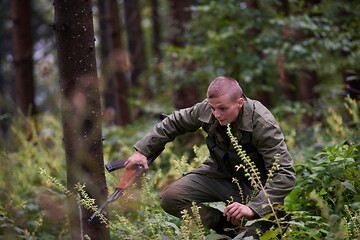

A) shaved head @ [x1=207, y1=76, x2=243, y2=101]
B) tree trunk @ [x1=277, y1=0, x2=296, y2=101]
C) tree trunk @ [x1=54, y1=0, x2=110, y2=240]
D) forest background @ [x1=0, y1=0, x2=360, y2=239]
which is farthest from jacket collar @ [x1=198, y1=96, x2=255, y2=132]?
tree trunk @ [x1=277, y1=0, x2=296, y2=101]

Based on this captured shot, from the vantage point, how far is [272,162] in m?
3.03

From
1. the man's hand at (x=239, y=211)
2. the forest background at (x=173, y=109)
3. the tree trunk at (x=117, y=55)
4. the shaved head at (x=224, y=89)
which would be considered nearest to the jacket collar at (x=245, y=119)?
the shaved head at (x=224, y=89)

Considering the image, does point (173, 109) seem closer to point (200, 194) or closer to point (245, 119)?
point (200, 194)

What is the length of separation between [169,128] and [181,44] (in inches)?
A: 273

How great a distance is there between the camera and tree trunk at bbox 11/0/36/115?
839 cm

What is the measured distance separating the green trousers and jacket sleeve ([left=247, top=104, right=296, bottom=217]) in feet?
1.74

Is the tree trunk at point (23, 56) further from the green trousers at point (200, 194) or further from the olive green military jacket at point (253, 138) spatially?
the green trousers at point (200, 194)

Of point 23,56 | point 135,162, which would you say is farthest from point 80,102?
point 23,56

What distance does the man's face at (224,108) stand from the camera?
3.07 metres

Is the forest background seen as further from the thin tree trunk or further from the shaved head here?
the shaved head

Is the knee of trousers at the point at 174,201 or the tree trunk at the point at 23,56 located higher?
the tree trunk at the point at 23,56

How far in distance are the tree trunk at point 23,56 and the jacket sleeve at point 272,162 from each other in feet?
20.8

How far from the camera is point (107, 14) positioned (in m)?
10.5

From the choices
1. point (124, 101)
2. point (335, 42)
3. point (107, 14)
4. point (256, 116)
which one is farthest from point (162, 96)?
point (256, 116)
